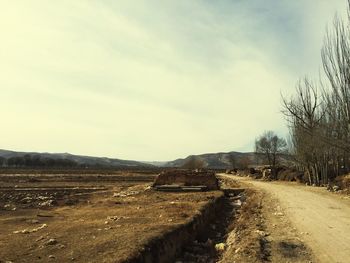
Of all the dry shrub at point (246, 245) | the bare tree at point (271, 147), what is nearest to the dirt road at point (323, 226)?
the dry shrub at point (246, 245)

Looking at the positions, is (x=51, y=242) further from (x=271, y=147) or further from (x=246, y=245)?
(x=271, y=147)

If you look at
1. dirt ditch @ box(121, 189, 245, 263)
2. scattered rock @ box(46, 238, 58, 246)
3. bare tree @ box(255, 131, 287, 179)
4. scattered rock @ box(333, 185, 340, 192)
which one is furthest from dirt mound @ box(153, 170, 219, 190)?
bare tree @ box(255, 131, 287, 179)

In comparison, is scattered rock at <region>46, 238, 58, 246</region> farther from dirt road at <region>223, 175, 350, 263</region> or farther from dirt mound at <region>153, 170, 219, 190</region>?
dirt mound at <region>153, 170, 219, 190</region>

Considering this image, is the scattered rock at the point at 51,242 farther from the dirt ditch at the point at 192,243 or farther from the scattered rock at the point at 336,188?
the scattered rock at the point at 336,188

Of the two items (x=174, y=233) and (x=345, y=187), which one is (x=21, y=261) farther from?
(x=345, y=187)

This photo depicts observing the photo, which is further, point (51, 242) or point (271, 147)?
point (271, 147)

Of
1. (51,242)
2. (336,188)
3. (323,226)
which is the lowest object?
(51,242)

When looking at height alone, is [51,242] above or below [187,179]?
below

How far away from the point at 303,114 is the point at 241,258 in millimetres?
33916

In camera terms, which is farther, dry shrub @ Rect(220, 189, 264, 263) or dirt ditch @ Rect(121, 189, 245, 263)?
dirt ditch @ Rect(121, 189, 245, 263)

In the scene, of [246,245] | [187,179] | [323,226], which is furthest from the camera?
[187,179]

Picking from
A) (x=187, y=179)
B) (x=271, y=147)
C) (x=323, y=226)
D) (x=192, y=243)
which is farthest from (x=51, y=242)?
(x=271, y=147)

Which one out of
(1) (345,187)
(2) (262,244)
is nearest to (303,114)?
(1) (345,187)

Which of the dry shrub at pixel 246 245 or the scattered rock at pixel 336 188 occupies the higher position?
the scattered rock at pixel 336 188
